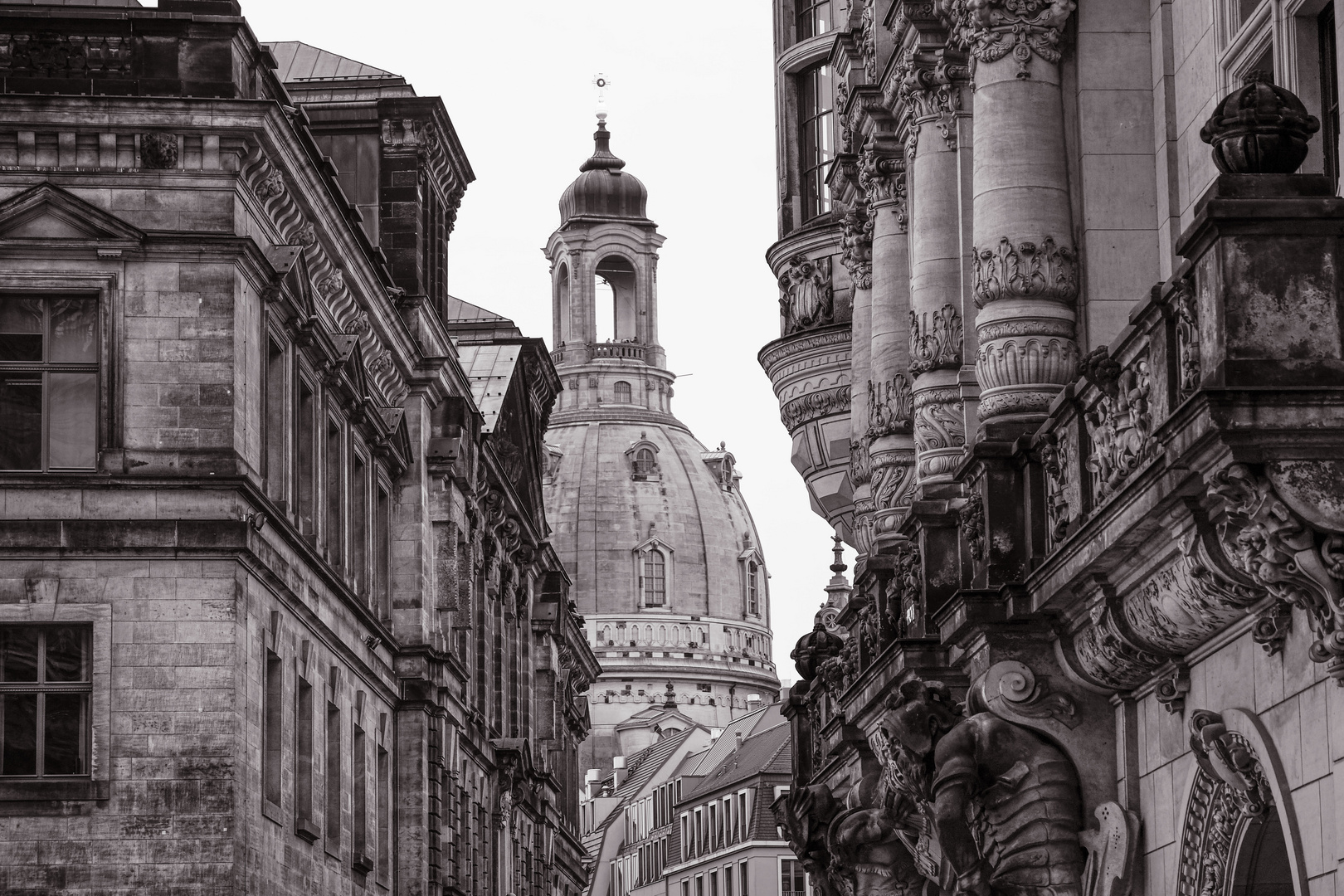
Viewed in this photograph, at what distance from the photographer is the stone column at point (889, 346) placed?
2972 cm

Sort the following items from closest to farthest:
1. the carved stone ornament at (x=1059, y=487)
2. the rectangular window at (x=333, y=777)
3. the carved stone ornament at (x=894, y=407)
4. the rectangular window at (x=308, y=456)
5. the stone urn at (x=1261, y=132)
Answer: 1. the stone urn at (x=1261, y=132)
2. the carved stone ornament at (x=1059, y=487)
3. the carved stone ornament at (x=894, y=407)
4. the rectangular window at (x=308, y=456)
5. the rectangular window at (x=333, y=777)

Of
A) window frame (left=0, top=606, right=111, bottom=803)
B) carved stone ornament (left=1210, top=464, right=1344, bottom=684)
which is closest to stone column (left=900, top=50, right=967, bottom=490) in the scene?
carved stone ornament (left=1210, top=464, right=1344, bottom=684)

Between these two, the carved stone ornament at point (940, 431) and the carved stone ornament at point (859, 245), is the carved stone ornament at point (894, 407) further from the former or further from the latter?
the carved stone ornament at point (859, 245)

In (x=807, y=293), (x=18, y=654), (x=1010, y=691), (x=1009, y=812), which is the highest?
(x=807, y=293)

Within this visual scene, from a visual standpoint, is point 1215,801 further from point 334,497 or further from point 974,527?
point 334,497

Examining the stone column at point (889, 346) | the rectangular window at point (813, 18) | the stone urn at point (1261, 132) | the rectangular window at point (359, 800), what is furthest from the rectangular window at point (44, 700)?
the stone urn at point (1261, 132)

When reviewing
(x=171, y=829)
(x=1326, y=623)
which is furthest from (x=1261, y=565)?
(x=171, y=829)

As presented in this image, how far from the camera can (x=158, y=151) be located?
35.3 metres

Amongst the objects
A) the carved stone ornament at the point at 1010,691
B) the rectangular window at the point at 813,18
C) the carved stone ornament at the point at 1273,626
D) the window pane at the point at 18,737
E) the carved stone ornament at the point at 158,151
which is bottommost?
the carved stone ornament at the point at 1273,626

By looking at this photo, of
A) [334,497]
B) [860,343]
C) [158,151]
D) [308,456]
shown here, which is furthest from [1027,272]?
[334,497]

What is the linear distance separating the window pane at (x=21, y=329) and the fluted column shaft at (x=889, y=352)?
11159 millimetres

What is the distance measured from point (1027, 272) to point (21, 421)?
17417 millimetres

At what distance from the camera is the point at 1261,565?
14.6 meters

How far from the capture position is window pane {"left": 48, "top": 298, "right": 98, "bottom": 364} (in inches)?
1383
